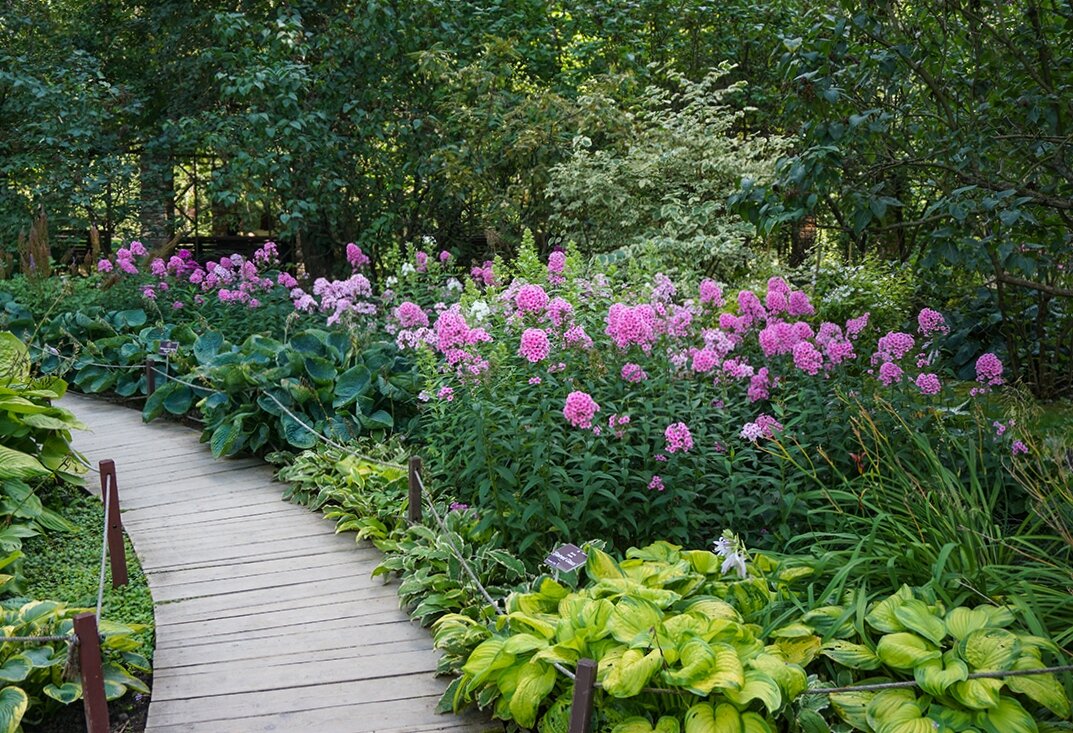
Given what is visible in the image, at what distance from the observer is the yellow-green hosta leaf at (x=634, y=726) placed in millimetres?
2652

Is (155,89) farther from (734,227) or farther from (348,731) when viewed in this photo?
(348,731)

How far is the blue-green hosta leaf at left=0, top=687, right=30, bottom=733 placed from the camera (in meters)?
2.78

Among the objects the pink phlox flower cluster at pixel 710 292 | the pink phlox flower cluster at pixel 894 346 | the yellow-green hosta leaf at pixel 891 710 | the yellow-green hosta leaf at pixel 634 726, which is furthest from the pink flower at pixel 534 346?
the yellow-green hosta leaf at pixel 891 710

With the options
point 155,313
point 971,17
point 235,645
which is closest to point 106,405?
point 155,313

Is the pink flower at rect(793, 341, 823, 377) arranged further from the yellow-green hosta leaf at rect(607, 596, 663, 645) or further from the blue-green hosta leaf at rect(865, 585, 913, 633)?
the yellow-green hosta leaf at rect(607, 596, 663, 645)

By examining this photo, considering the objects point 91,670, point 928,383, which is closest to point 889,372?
point 928,383

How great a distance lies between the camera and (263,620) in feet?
12.1

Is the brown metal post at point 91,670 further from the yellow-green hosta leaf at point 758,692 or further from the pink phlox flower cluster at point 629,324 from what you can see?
the pink phlox flower cluster at point 629,324

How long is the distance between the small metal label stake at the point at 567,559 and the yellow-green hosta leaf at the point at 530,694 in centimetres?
31

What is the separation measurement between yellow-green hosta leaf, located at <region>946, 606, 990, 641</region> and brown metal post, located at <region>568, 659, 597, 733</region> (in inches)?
40.8

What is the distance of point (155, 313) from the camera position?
7.69 m

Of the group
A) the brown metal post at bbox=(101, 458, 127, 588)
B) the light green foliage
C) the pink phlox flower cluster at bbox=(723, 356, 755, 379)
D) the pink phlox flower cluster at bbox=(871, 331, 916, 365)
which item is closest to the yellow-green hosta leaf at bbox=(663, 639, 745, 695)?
the pink phlox flower cluster at bbox=(723, 356, 755, 379)

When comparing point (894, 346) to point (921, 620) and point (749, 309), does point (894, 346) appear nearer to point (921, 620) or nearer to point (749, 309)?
point (749, 309)

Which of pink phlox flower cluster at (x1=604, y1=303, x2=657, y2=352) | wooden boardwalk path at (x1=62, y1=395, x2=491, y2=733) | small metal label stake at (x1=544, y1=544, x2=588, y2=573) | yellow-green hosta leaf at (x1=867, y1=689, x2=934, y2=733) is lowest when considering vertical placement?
wooden boardwalk path at (x1=62, y1=395, x2=491, y2=733)
